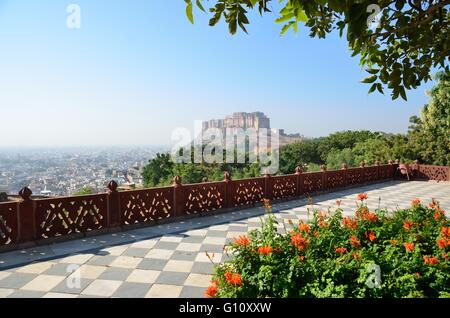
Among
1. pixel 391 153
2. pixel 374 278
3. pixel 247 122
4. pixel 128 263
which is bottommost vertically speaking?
pixel 128 263

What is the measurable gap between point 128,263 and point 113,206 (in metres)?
2.25

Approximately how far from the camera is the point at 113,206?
23.1ft

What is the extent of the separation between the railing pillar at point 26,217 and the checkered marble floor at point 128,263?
0.88 ft

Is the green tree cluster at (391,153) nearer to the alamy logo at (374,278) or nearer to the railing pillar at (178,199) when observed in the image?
the railing pillar at (178,199)

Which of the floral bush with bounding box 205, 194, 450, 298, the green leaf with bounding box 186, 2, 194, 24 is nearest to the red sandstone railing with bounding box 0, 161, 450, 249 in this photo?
the floral bush with bounding box 205, 194, 450, 298

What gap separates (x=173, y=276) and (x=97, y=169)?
27.8ft

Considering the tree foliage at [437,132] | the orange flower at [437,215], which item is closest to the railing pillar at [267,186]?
the orange flower at [437,215]

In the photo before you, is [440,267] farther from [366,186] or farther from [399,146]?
[399,146]

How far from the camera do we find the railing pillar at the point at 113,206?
6988 mm

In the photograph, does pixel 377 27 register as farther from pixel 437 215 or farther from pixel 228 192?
pixel 228 192

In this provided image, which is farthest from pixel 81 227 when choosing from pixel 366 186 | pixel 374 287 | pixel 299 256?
pixel 366 186

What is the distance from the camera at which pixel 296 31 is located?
7.28ft

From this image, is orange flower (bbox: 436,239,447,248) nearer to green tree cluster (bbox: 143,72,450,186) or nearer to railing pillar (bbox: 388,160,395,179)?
green tree cluster (bbox: 143,72,450,186)

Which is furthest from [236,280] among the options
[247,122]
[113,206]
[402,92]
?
[247,122]
